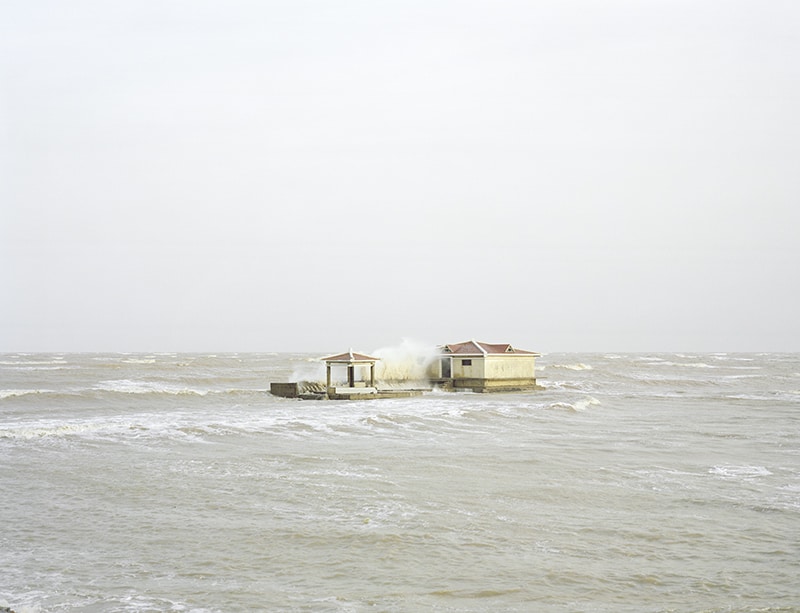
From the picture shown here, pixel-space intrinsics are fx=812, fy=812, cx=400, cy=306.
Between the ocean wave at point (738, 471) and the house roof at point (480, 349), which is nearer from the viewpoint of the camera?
the ocean wave at point (738, 471)

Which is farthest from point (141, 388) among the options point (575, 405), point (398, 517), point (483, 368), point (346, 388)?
point (398, 517)

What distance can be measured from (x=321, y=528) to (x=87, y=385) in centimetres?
4027

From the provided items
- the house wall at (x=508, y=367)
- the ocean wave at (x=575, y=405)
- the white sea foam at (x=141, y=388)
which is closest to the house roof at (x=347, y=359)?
the house wall at (x=508, y=367)

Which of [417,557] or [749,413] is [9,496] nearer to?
[417,557]

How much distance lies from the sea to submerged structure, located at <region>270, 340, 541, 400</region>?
11983mm

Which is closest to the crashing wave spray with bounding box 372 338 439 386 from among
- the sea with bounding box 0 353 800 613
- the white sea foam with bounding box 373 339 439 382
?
the white sea foam with bounding box 373 339 439 382

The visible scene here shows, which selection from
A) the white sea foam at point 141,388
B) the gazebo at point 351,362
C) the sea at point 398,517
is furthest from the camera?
the white sea foam at point 141,388

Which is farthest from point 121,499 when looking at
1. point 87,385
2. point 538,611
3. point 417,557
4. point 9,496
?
point 87,385

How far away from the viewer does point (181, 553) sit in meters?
9.85

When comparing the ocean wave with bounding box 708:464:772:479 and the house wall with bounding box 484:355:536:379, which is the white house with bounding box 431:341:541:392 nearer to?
the house wall with bounding box 484:355:536:379

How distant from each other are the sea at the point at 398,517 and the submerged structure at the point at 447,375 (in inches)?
472

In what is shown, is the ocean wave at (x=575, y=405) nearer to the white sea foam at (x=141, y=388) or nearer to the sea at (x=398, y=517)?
the sea at (x=398, y=517)

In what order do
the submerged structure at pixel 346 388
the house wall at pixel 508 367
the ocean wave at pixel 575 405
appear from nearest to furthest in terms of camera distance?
the ocean wave at pixel 575 405, the submerged structure at pixel 346 388, the house wall at pixel 508 367

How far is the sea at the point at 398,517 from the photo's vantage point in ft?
27.7
